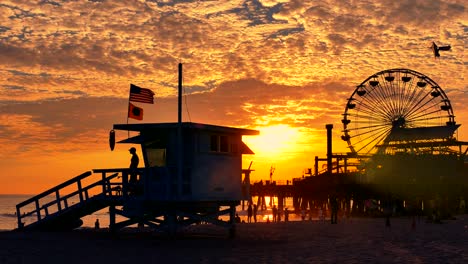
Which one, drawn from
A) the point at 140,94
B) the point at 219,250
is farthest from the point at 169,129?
the point at 219,250

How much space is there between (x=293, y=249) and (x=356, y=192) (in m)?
49.7

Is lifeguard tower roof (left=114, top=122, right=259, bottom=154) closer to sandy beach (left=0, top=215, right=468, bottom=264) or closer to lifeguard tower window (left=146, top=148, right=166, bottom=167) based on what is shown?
lifeguard tower window (left=146, top=148, right=166, bottom=167)

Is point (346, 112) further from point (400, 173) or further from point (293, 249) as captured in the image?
point (293, 249)

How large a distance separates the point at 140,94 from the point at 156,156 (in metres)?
3.00

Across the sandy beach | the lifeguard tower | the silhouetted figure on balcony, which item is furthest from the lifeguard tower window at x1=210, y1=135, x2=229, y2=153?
the sandy beach

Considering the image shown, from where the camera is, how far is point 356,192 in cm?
6969

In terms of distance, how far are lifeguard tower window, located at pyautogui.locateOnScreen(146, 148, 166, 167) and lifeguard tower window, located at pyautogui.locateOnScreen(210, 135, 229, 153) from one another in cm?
202

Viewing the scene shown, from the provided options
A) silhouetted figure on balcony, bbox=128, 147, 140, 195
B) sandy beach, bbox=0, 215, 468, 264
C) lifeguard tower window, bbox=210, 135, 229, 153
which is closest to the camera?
sandy beach, bbox=0, 215, 468, 264

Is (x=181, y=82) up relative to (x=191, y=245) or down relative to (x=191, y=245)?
up

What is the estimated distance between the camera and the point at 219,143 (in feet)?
88.7

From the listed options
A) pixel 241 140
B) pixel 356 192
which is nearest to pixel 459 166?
pixel 356 192

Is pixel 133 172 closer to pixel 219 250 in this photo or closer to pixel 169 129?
pixel 169 129

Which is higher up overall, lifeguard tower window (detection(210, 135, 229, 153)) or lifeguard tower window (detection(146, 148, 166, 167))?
lifeguard tower window (detection(210, 135, 229, 153))

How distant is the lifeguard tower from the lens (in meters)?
25.8
